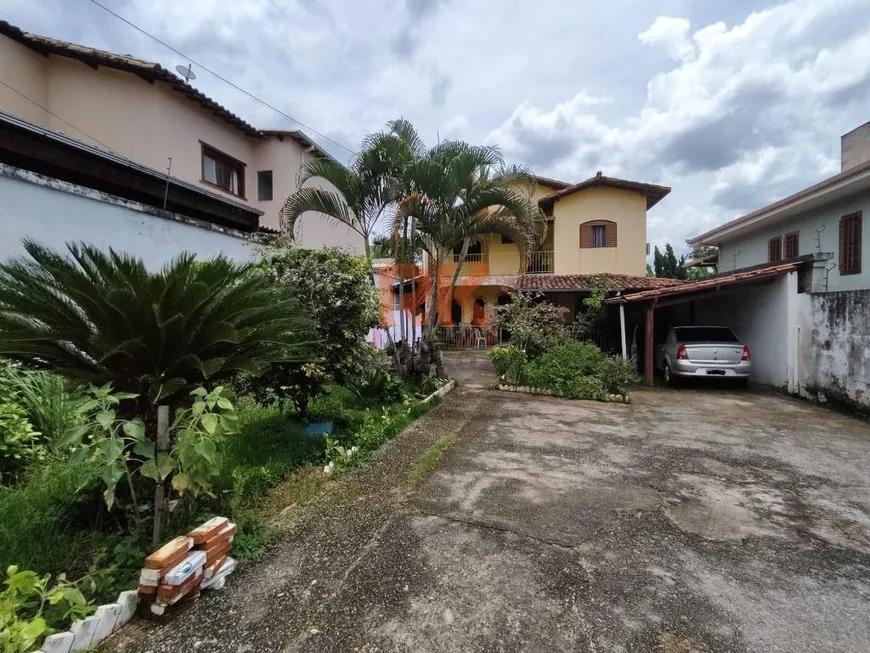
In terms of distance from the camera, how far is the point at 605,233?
18219 mm

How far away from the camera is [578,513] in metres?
3.54

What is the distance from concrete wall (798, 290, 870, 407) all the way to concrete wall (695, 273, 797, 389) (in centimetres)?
43

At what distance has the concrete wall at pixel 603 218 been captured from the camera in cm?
1800

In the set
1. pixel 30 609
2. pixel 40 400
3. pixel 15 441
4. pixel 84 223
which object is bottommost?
pixel 30 609

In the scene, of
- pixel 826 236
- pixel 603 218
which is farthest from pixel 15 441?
pixel 603 218

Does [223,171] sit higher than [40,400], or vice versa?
[223,171]

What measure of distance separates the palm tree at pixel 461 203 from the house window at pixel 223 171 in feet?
29.6

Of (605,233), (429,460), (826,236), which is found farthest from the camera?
(605,233)

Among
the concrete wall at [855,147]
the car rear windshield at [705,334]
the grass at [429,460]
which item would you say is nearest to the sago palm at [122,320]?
the grass at [429,460]

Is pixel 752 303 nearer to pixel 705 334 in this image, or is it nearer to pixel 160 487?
pixel 705 334

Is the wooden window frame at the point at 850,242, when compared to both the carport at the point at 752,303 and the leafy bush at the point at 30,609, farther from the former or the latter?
the leafy bush at the point at 30,609

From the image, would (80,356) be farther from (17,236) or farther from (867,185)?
(867,185)

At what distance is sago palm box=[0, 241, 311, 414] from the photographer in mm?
2646

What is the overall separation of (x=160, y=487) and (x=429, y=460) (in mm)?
2746
